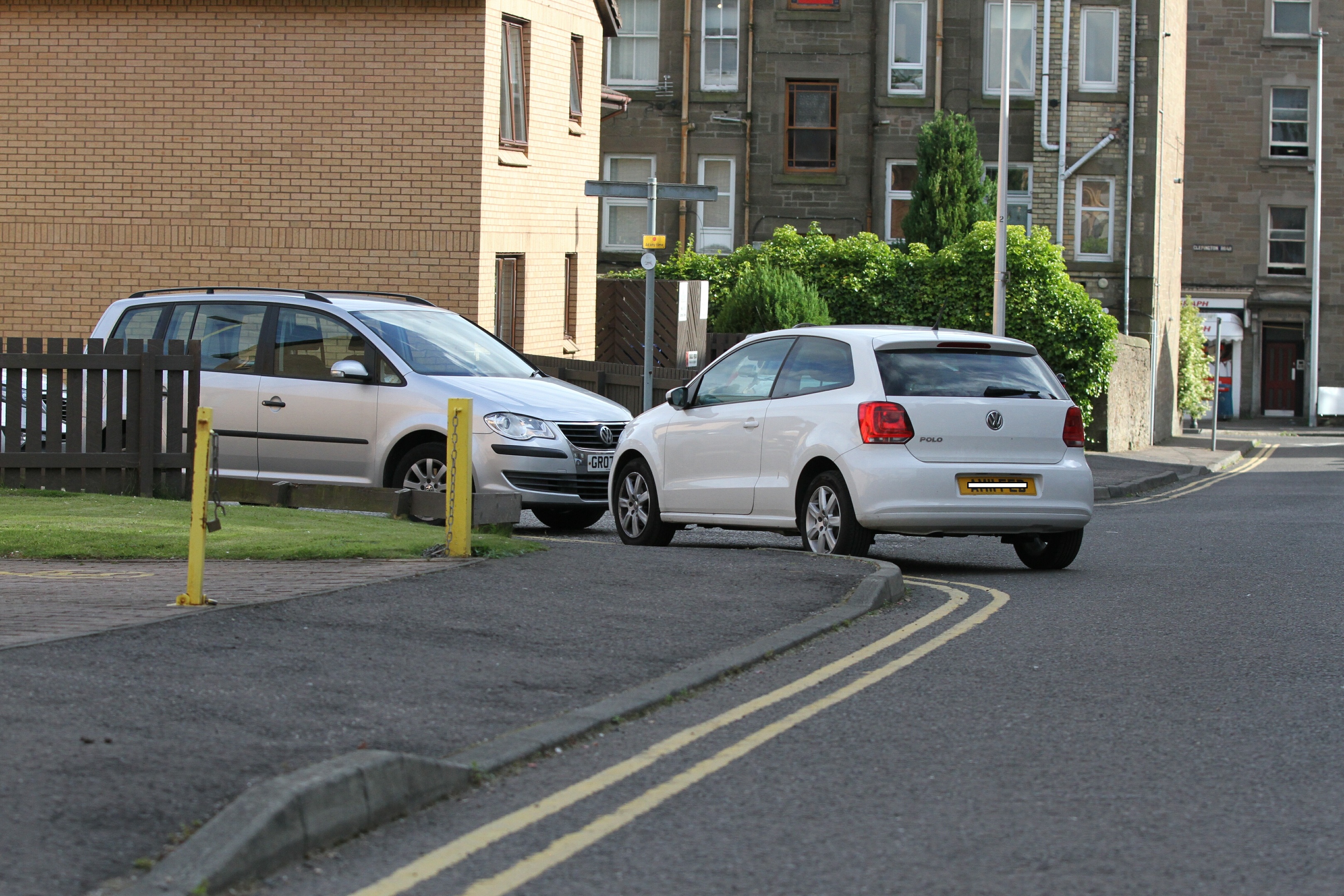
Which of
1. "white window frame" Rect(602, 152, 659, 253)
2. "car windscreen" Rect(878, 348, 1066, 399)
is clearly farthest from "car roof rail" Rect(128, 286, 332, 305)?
"white window frame" Rect(602, 152, 659, 253)

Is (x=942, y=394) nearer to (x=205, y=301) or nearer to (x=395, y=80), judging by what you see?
(x=205, y=301)

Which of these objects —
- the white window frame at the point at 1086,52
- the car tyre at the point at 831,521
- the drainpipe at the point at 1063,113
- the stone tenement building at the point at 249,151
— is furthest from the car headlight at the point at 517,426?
the white window frame at the point at 1086,52

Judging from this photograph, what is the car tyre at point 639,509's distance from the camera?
43.8 feet

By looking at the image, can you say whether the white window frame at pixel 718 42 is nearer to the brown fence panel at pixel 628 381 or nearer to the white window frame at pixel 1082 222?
the white window frame at pixel 1082 222

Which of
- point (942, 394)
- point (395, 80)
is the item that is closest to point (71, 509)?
point (942, 394)

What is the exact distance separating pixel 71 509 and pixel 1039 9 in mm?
33164

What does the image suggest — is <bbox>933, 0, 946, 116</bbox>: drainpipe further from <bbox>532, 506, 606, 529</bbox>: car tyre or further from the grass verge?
the grass verge

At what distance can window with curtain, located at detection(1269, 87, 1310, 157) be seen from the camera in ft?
179

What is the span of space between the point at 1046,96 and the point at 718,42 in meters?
8.09

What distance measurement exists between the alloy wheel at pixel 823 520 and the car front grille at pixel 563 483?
260 cm

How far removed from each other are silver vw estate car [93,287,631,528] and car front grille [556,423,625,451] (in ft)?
0.04

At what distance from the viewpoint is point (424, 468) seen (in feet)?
44.8

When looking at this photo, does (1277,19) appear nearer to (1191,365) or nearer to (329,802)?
(1191,365)

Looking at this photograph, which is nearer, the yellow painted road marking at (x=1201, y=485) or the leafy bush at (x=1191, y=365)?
the yellow painted road marking at (x=1201, y=485)
